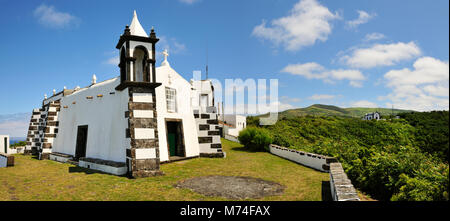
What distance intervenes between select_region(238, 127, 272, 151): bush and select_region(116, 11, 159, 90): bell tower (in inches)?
388

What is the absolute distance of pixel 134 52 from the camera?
35.6 feet

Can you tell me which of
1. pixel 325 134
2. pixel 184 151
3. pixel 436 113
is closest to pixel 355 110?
pixel 436 113

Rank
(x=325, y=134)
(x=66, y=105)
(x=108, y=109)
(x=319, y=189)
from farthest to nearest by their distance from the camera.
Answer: (x=325, y=134) → (x=66, y=105) → (x=108, y=109) → (x=319, y=189)

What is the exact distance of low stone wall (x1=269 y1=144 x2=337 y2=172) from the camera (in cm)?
1021

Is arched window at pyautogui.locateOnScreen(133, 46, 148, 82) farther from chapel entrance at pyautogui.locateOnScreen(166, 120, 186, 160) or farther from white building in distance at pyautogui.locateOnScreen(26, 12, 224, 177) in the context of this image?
chapel entrance at pyautogui.locateOnScreen(166, 120, 186, 160)

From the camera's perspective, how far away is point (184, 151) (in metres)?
13.9

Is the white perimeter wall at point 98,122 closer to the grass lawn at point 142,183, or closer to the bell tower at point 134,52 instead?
the bell tower at point 134,52

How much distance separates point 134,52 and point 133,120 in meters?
3.17

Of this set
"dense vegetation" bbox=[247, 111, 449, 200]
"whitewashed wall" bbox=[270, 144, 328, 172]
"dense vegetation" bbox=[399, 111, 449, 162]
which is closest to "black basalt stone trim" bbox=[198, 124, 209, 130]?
"whitewashed wall" bbox=[270, 144, 328, 172]

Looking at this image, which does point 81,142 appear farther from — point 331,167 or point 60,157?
point 331,167

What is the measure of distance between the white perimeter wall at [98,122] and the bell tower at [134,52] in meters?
0.72
